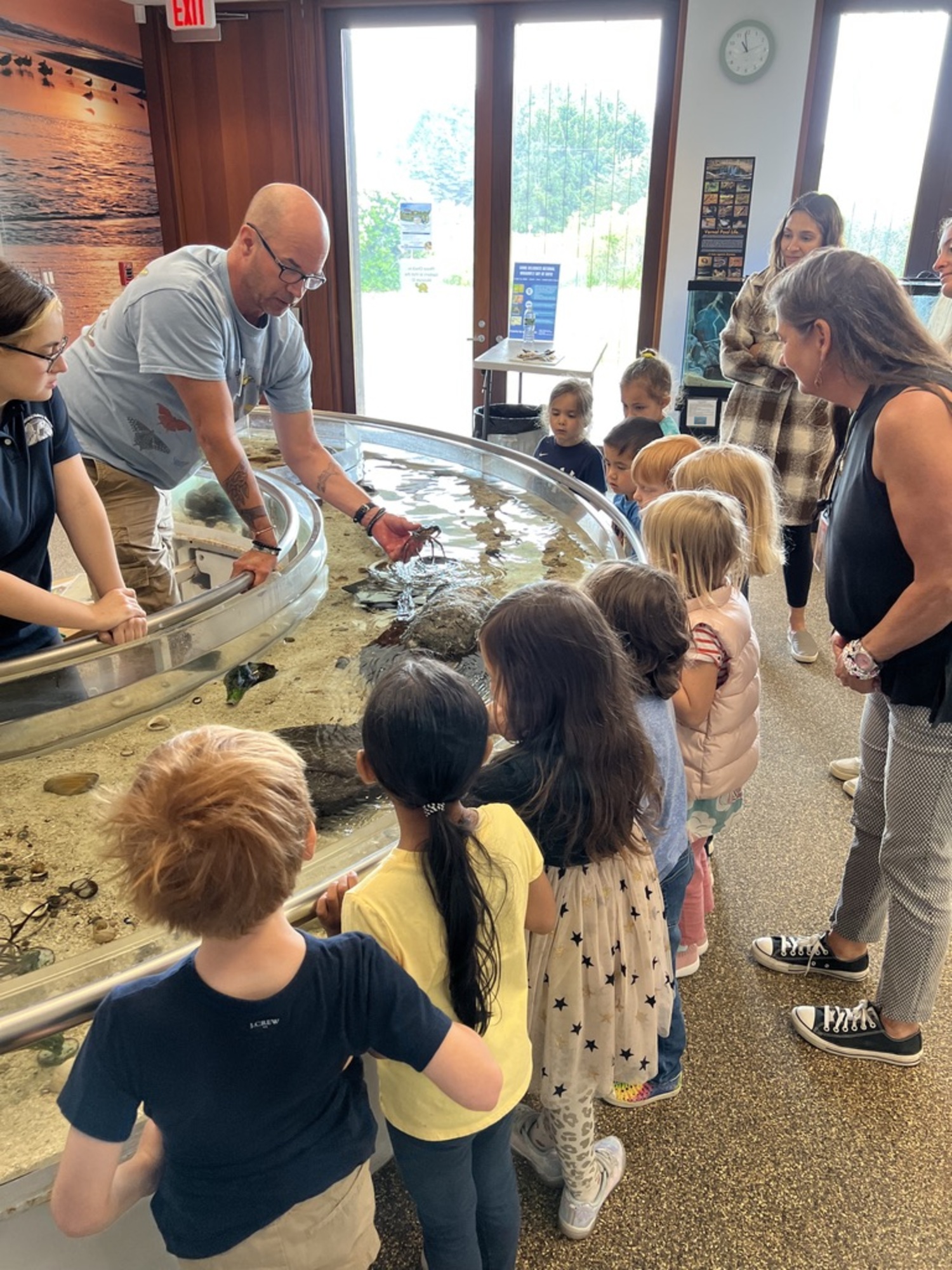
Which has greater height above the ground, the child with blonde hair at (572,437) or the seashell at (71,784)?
the child with blonde hair at (572,437)

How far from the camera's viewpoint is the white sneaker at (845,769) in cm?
320

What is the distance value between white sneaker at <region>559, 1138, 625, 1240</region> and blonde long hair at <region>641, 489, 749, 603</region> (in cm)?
117

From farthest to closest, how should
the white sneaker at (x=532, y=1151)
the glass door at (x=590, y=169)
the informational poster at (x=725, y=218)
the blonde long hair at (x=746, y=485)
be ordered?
the glass door at (x=590, y=169) → the informational poster at (x=725, y=218) → the blonde long hair at (x=746, y=485) → the white sneaker at (x=532, y=1151)

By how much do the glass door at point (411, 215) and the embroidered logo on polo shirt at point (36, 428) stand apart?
4.58m

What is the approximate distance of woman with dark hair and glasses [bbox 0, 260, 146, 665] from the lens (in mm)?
1646

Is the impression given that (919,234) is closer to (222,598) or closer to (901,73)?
(901,73)

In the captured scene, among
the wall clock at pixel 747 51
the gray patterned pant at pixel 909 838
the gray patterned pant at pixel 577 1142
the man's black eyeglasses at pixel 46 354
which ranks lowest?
the gray patterned pant at pixel 577 1142

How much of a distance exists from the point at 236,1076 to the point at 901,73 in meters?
6.59

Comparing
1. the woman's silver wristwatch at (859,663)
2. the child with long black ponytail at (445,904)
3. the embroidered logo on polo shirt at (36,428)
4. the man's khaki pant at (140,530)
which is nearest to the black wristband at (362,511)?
the man's khaki pant at (140,530)

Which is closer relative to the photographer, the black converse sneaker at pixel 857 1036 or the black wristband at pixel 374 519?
the black converse sneaker at pixel 857 1036

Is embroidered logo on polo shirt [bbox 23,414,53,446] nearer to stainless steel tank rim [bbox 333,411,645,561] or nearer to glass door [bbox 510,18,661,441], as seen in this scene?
stainless steel tank rim [bbox 333,411,645,561]

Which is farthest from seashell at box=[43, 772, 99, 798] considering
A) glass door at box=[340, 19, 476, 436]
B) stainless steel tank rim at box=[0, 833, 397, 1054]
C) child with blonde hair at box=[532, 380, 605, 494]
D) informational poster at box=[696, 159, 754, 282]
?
informational poster at box=[696, 159, 754, 282]

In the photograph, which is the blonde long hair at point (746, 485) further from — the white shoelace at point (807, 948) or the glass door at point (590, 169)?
the glass door at point (590, 169)

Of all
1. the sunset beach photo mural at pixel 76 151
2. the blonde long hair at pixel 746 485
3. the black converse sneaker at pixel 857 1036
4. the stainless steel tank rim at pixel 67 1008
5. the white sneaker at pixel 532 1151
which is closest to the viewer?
the stainless steel tank rim at pixel 67 1008
